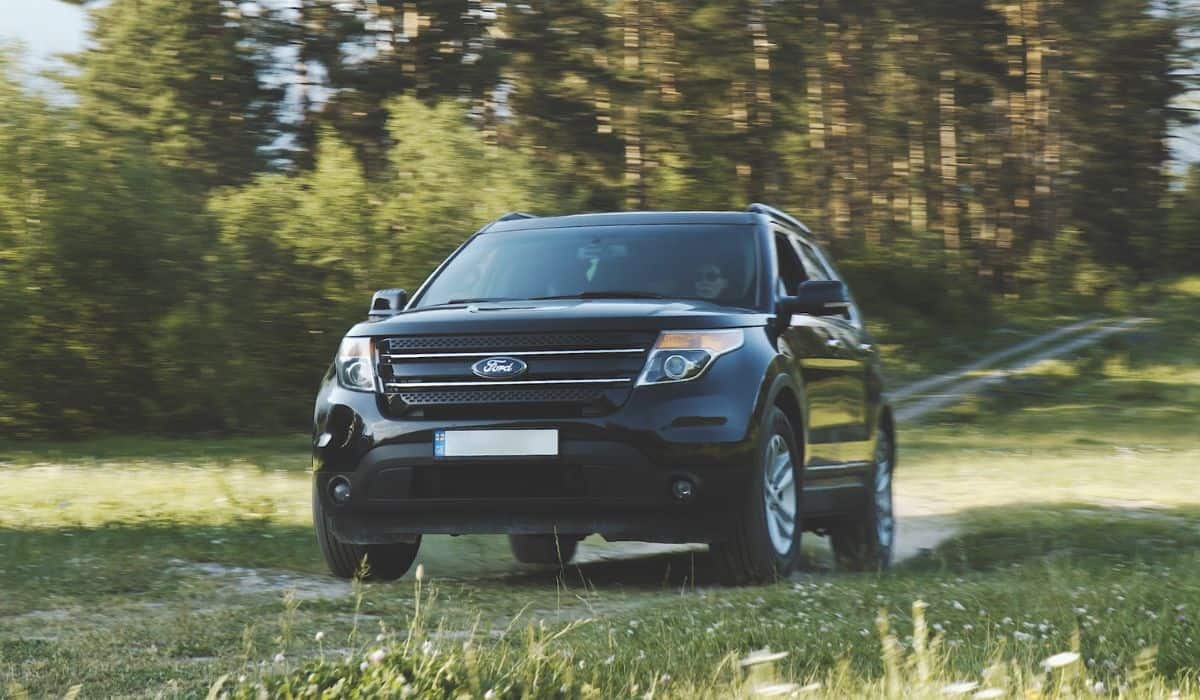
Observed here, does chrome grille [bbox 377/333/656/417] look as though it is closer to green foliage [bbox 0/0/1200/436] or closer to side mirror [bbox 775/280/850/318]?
side mirror [bbox 775/280/850/318]

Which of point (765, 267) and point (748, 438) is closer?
point (748, 438)

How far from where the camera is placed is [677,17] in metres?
32.8

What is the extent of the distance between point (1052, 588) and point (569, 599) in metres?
2.05

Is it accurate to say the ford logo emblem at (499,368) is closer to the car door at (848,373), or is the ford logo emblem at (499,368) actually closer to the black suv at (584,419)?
the black suv at (584,419)

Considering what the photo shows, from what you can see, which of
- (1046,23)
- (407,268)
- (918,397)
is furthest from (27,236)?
(1046,23)

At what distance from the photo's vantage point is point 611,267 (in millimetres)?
8773

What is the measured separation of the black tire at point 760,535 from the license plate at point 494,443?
87 cm

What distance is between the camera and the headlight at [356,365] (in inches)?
A: 315

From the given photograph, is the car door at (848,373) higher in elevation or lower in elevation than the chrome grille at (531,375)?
lower

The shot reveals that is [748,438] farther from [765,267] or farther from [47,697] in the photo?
[47,697]

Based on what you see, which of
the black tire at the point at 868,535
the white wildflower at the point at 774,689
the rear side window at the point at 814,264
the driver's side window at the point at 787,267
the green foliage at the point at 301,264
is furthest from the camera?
the green foliage at the point at 301,264

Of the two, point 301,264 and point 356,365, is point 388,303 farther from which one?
point 301,264

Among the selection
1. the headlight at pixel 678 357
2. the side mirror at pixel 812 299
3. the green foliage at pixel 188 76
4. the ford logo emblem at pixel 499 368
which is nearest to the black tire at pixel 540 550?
the side mirror at pixel 812 299

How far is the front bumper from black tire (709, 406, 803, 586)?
0.08m
